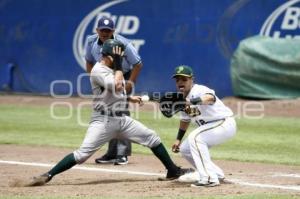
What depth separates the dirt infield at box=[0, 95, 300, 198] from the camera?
8.12 m

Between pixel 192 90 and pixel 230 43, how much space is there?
10372 millimetres

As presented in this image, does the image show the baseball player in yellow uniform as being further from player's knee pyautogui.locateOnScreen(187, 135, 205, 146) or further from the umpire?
the umpire

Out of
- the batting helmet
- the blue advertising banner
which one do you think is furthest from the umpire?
the blue advertising banner

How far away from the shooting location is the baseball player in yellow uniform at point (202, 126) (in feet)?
27.4

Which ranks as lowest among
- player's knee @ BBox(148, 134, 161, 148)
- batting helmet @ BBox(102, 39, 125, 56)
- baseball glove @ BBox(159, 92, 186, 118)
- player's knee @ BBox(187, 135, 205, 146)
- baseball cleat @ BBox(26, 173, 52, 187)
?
baseball cleat @ BBox(26, 173, 52, 187)

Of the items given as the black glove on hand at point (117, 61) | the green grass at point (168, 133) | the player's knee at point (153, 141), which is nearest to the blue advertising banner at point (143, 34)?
the green grass at point (168, 133)

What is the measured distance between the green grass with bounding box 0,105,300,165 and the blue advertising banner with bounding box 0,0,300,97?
2408 mm

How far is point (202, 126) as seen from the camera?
8.62 meters

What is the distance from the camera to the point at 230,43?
1869 centimetres

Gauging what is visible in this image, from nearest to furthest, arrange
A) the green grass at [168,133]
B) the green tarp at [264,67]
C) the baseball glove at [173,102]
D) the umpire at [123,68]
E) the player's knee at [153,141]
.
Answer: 1. the baseball glove at [173,102]
2. the player's knee at [153,141]
3. the umpire at [123,68]
4. the green grass at [168,133]
5. the green tarp at [264,67]

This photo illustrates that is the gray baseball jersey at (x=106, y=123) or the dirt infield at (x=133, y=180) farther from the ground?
the gray baseball jersey at (x=106, y=123)

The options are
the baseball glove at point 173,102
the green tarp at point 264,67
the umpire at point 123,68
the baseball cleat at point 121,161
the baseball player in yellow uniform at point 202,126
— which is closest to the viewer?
the baseball player in yellow uniform at point 202,126


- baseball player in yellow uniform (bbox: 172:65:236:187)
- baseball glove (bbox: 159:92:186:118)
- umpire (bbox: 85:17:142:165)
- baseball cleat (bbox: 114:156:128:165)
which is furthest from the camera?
baseball cleat (bbox: 114:156:128:165)

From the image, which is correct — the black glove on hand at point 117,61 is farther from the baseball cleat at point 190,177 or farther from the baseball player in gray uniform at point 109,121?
the baseball cleat at point 190,177
